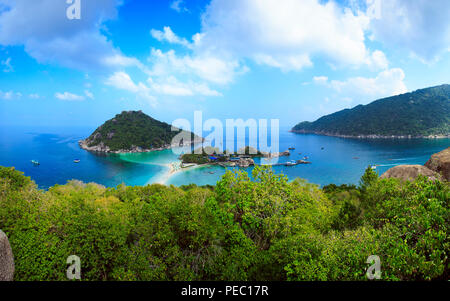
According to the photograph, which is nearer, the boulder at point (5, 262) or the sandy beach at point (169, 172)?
the boulder at point (5, 262)

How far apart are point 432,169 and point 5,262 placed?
78.4 feet

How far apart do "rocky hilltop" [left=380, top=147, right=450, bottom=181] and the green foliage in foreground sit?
8404mm

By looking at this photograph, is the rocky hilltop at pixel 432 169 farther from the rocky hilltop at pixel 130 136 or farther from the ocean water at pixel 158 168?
the rocky hilltop at pixel 130 136

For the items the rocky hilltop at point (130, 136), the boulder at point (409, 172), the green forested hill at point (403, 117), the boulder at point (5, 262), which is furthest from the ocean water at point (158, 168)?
the boulder at point (5, 262)

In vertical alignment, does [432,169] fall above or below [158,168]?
above

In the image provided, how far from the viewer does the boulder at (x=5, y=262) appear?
19.8ft

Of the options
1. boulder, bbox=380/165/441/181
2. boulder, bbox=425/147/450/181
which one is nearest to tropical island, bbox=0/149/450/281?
boulder, bbox=425/147/450/181

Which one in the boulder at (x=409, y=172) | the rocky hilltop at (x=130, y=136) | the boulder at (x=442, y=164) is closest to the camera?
the boulder at (x=442, y=164)

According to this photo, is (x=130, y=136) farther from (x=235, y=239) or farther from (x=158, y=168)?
(x=235, y=239)

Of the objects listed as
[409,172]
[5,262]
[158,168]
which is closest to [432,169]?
[409,172]

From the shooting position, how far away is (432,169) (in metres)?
14.9

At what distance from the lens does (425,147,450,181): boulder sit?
44.7ft

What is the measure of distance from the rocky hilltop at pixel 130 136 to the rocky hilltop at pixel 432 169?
111 m
